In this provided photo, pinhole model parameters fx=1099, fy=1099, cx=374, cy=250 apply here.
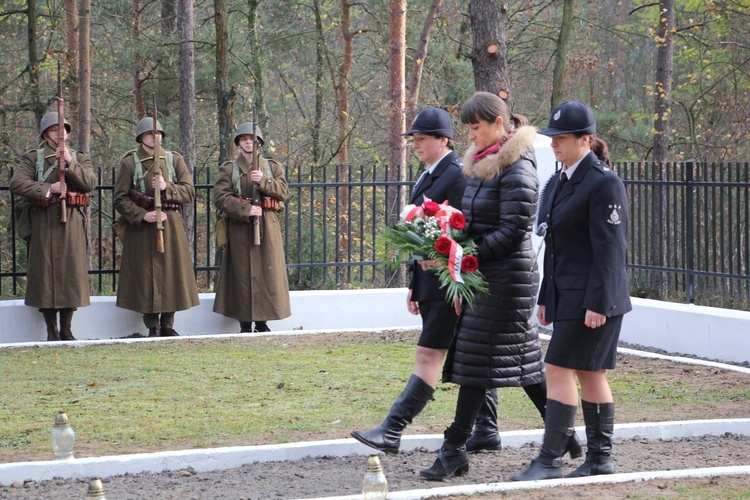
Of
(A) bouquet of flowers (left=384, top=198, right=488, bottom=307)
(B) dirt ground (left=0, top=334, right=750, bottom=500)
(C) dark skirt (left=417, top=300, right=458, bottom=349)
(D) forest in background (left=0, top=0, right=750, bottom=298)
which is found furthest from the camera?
(D) forest in background (left=0, top=0, right=750, bottom=298)

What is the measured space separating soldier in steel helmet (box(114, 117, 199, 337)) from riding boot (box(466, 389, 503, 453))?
6.25 meters

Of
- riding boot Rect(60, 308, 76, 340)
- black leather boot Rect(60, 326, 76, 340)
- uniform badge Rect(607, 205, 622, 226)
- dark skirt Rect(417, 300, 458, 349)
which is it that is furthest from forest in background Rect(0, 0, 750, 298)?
uniform badge Rect(607, 205, 622, 226)

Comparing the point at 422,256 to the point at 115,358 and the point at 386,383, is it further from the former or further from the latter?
the point at 115,358

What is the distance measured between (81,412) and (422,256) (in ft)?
10.4

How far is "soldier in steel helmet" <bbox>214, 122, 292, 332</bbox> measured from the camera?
40.8ft

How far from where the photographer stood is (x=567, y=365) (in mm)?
5754

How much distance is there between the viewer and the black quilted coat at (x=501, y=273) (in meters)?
5.89

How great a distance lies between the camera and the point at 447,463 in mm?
5973

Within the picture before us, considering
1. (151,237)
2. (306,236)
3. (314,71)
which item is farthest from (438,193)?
(314,71)

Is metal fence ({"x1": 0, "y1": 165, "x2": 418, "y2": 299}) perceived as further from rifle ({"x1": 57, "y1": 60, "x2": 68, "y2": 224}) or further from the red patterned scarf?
the red patterned scarf

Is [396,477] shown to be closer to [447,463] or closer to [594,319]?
[447,463]

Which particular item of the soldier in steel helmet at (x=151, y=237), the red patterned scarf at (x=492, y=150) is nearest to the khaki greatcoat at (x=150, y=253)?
the soldier in steel helmet at (x=151, y=237)

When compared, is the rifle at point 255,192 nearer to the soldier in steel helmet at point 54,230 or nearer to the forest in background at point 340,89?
the forest in background at point 340,89

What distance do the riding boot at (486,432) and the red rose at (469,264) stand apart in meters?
1.12
